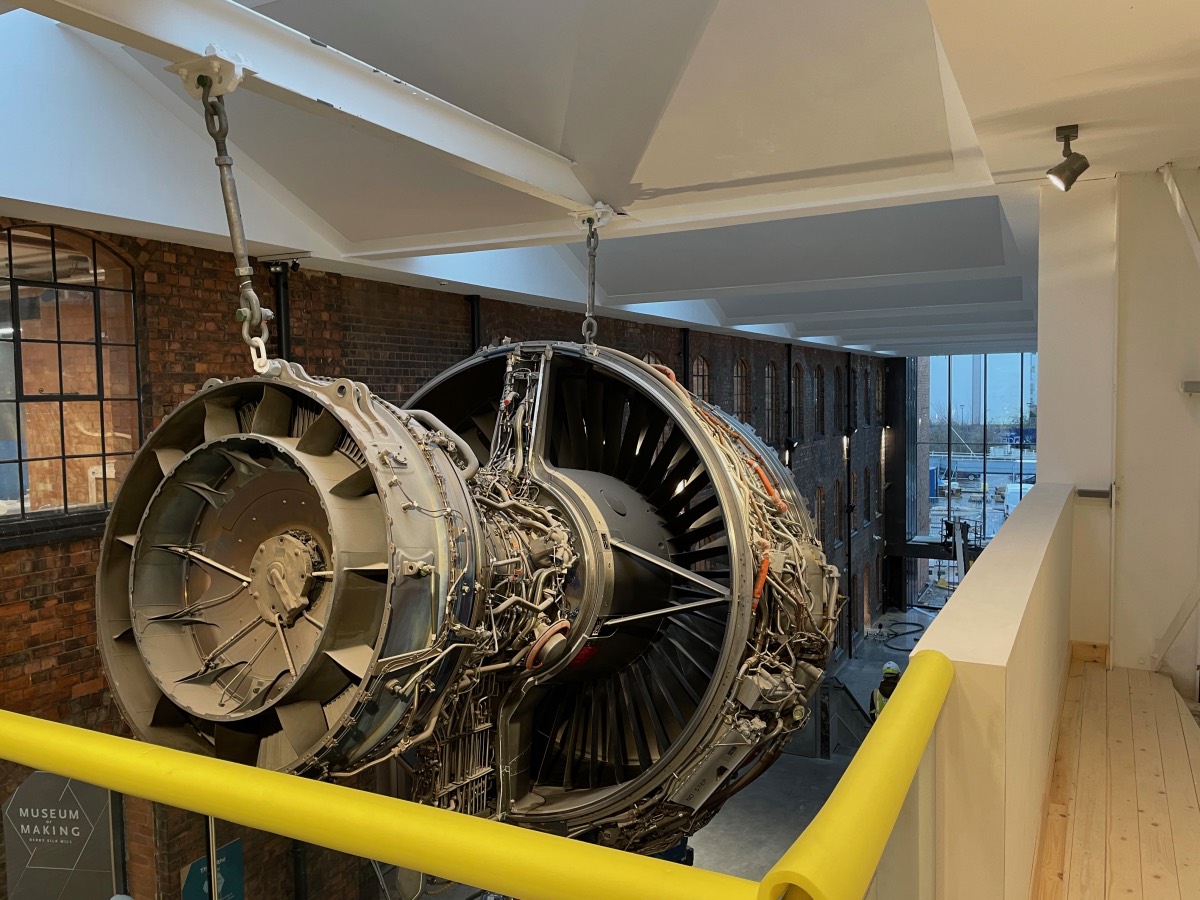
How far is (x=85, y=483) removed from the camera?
562 cm

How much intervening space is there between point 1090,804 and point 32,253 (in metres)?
5.83

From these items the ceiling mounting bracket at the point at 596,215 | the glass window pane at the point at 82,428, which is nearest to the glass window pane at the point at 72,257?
the glass window pane at the point at 82,428

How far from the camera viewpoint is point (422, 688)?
2.73 meters

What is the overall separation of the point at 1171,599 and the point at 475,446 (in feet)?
12.5

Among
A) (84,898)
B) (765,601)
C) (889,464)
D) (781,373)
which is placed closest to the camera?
(84,898)

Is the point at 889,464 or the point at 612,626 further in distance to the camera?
the point at 889,464

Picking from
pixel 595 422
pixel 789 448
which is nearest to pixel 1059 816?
pixel 595 422

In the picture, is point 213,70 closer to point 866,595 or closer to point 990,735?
point 990,735

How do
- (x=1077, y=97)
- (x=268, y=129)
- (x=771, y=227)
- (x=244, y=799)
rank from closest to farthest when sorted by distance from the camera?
(x=244, y=799) → (x=1077, y=97) → (x=268, y=129) → (x=771, y=227)

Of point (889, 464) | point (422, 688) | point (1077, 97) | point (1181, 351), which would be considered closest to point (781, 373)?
point (889, 464)

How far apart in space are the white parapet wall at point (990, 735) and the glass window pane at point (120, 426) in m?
5.28

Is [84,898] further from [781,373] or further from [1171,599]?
[781,373]

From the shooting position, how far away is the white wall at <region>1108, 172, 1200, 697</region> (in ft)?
15.1

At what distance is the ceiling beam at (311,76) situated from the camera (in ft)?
9.21
